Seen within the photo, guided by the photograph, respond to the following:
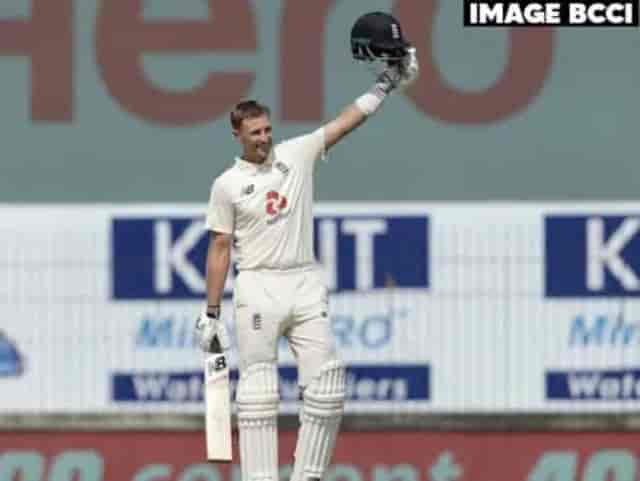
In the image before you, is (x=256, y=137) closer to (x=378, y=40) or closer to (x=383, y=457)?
(x=378, y=40)

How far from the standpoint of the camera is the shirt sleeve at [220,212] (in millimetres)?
14844

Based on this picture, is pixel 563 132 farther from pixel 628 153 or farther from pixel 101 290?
pixel 101 290

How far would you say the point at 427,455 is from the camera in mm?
19109

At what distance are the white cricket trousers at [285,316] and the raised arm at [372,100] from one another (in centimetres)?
78

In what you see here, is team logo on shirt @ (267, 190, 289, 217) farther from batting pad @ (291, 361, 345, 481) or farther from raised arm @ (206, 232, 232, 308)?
batting pad @ (291, 361, 345, 481)

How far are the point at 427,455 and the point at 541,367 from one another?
105 centimetres

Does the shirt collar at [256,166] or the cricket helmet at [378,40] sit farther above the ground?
the cricket helmet at [378,40]

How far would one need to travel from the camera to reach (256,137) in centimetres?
1472

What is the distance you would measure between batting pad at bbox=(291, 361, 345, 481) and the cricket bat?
0.42 m

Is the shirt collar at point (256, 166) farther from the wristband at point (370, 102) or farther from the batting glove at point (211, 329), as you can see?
the batting glove at point (211, 329)

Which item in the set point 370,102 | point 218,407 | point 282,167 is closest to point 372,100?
point 370,102

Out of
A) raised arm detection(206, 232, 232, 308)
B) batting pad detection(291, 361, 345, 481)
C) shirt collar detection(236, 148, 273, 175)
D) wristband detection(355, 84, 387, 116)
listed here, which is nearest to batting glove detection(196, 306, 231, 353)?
raised arm detection(206, 232, 232, 308)

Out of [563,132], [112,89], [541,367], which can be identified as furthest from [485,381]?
[112,89]

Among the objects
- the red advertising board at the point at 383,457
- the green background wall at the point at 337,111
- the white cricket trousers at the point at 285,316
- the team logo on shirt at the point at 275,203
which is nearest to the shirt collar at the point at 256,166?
the team logo on shirt at the point at 275,203
